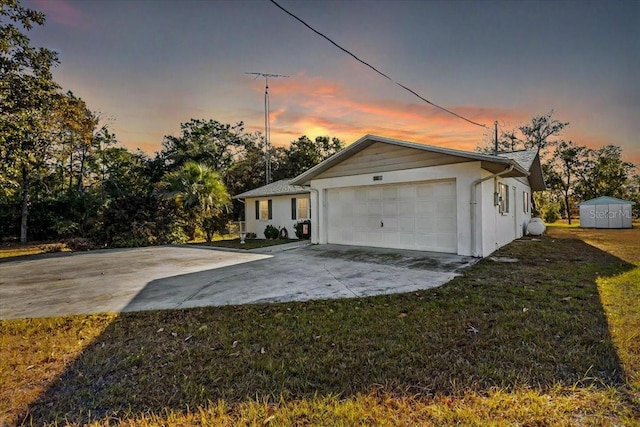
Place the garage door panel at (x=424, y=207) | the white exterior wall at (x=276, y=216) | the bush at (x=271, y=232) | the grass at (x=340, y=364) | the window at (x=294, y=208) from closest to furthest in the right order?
1. the grass at (x=340, y=364)
2. the garage door panel at (x=424, y=207)
3. the window at (x=294, y=208)
4. the white exterior wall at (x=276, y=216)
5. the bush at (x=271, y=232)

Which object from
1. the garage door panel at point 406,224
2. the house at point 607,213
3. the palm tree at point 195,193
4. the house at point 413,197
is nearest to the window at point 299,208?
the house at point 413,197

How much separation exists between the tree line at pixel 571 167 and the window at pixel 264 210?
25928 millimetres

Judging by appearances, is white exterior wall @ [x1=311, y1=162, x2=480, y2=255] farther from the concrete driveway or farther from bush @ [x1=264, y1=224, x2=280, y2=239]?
bush @ [x1=264, y1=224, x2=280, y2=239]

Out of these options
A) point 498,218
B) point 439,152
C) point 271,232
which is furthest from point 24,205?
point 498,218

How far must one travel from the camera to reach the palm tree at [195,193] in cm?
1591

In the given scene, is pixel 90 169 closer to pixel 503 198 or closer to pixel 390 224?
pixel 390 224

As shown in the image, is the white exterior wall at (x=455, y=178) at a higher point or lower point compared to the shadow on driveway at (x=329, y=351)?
higher

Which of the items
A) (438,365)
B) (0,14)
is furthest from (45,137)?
(438,365)

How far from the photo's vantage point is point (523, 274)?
666 cm

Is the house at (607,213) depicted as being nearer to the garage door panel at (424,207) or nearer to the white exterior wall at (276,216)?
the garage door panel at (424,207)

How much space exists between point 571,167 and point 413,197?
31752 mm

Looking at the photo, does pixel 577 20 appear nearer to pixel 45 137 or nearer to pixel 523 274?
pixel 523 274

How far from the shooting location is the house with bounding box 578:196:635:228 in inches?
826

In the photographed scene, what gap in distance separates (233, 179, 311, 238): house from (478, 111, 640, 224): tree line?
25280mm
